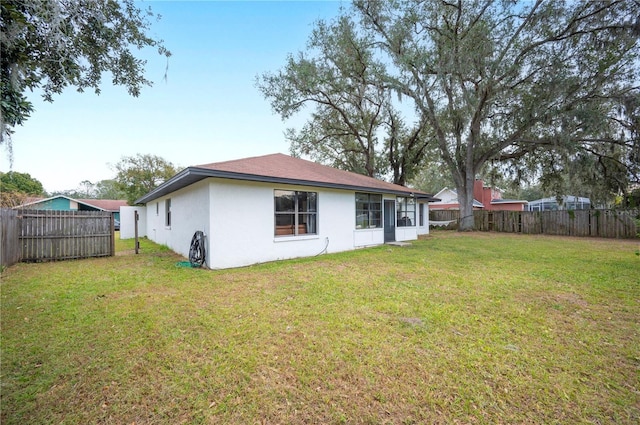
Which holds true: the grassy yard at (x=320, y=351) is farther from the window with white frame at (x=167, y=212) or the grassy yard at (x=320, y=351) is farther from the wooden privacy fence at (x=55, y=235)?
the window with white frame at (x=167, y=212)

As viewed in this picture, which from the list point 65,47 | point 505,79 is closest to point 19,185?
point 65,47

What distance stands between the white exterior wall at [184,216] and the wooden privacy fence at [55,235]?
6.27ft

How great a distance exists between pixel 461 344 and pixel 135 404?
3078 mm

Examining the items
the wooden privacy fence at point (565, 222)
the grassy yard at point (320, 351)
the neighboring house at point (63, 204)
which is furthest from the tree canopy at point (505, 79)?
the neighboring house at point (63, 204)

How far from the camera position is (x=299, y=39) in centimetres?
1591

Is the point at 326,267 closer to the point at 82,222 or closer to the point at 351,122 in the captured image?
the point at 82,222

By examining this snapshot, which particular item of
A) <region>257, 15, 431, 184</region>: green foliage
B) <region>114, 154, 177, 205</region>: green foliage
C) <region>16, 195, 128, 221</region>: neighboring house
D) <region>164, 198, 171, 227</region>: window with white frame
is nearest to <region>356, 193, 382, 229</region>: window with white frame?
<region>164, 198, 171, 227</region>: window with white frame

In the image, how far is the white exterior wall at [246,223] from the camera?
6578 millimetres

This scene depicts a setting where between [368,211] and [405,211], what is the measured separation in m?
3.12

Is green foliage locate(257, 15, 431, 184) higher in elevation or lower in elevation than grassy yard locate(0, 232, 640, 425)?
higher

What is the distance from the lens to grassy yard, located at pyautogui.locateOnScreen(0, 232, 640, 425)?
1967mm

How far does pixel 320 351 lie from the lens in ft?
8.95

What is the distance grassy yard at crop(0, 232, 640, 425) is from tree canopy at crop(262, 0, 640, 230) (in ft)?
37.5

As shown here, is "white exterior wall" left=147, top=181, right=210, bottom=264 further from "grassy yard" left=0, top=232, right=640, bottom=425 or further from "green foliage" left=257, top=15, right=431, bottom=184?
"green foliage" left=257, top=15, right=431, bottom=184
